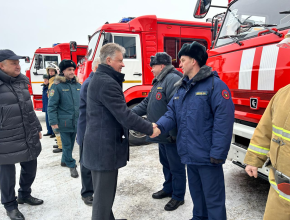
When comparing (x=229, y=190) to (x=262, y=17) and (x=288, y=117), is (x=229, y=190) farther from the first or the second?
(x=262, y=17)

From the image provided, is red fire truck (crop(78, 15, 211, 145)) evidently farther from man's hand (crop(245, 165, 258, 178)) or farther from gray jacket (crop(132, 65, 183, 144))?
man's hand (crop(245, 165, 258, 178))

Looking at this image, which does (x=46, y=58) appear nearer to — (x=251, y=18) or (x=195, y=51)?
(x=251, y=18)

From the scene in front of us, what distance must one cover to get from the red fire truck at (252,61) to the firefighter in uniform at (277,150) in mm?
720

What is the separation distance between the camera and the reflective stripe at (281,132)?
1.27 meters

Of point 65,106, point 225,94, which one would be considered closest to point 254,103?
point 225,94

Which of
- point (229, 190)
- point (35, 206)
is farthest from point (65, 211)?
point (229, 190)

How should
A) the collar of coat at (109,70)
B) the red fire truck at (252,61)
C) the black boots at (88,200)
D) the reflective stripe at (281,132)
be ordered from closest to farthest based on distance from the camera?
the reflective stripe at (281,132)
the collar of coat at (109,70)
the red fire truck at (252,61)
the black boots at (88,200)

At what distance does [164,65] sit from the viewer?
9.57 feet

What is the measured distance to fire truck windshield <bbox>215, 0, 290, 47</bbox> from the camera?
2.37 metres

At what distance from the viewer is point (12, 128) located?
252 centimetres

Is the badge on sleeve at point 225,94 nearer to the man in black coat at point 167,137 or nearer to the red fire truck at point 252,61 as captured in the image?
the red fire truck at point 252,61

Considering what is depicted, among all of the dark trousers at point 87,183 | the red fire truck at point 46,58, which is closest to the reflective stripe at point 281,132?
the dark trousers at point 87,183

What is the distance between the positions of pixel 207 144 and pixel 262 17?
5.82 feet

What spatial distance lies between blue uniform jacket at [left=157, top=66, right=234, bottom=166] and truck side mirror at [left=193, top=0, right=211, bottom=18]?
5.30ft
